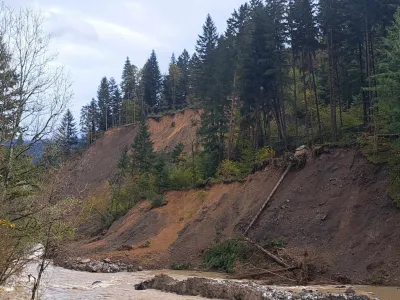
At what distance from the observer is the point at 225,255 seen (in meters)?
31.4

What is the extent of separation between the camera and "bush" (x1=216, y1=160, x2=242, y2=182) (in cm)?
4253

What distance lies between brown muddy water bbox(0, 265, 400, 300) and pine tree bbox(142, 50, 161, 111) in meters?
66.1

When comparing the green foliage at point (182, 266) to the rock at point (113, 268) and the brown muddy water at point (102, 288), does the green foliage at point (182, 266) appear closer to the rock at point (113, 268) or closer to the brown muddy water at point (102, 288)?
the brown muddy water at point (102, 288)

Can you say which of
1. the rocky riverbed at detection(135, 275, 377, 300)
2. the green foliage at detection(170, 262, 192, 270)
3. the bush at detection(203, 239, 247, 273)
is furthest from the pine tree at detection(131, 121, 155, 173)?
the rocky riverbed at detection(135, 275, 377, 300)

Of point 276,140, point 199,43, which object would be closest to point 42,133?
point 276,140

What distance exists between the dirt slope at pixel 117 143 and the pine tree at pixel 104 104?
58.6 feet

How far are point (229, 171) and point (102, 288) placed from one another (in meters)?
20.4

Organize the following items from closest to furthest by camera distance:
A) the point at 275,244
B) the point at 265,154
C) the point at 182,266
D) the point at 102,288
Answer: the point at 102,288 → the point at 275,244 → the point at 182,266 → the point at 265,154

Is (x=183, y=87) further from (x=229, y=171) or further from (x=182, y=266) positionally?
(x=182, y=266)

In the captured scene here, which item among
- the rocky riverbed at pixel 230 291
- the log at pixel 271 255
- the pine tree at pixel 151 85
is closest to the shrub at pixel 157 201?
the log at pixel 271 255

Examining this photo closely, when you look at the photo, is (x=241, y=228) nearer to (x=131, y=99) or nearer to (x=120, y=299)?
(x=120, y=299)

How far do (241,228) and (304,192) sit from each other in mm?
5269

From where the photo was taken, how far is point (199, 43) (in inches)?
2394

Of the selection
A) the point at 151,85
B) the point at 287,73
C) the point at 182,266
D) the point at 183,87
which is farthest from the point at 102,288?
the point at 151,85
